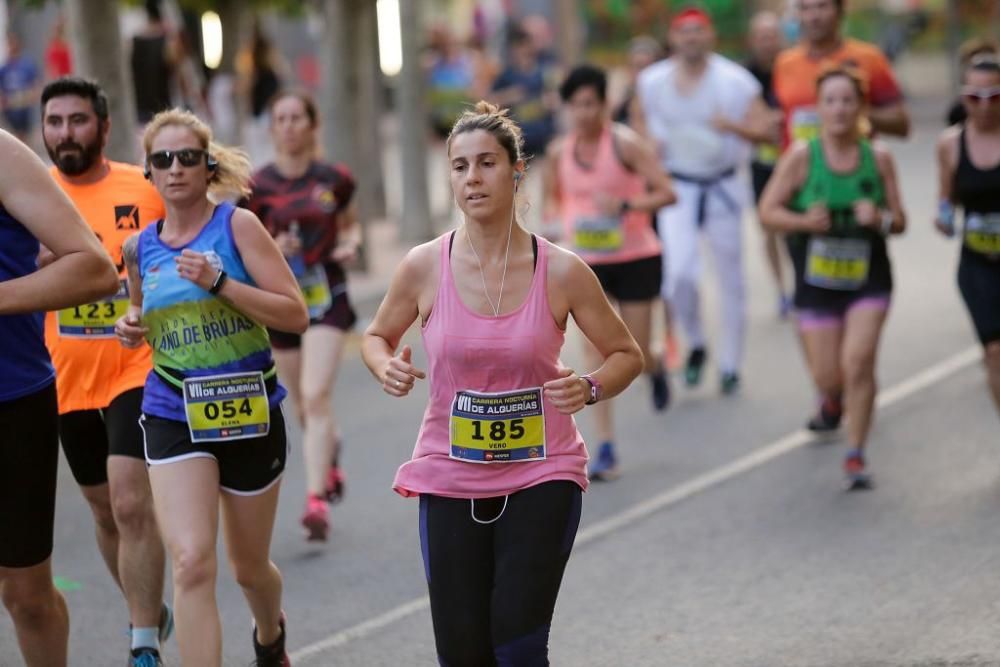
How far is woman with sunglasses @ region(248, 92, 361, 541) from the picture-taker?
8.27 metres

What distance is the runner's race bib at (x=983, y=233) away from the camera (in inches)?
329

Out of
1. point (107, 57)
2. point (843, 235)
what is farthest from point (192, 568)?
point (107, 57)

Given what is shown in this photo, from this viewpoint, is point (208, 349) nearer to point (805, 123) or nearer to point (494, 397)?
point (494, 397)

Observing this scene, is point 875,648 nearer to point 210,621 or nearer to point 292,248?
point 210,621

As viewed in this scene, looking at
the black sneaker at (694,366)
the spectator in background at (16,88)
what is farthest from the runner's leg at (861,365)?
the spectator in background at (16,88)

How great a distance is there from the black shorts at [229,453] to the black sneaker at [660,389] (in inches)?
200

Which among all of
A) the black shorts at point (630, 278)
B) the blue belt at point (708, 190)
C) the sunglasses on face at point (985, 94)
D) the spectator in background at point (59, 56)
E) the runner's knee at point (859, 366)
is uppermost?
the sunglasses on face at point (985, 94)

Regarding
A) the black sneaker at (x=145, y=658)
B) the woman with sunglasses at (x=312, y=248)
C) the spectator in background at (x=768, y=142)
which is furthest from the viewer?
the spectator in background at (x=768, y=142)

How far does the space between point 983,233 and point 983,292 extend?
0.29 meters

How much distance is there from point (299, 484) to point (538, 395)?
480 centimetres

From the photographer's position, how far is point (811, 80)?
11141 mm

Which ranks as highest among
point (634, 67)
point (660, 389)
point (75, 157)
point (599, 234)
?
point (75, 157)

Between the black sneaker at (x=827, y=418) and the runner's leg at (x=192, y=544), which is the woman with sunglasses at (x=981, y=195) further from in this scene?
the runner's leg at (x=192, y=544)

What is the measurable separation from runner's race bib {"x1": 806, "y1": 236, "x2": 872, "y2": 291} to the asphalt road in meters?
1.01
